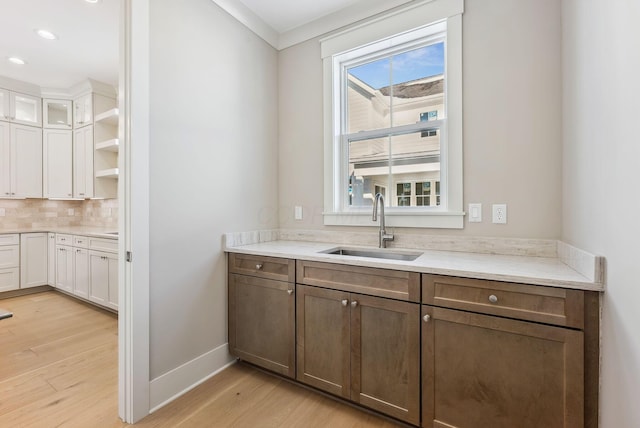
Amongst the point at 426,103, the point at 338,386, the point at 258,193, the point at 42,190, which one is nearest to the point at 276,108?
the point at 258,193

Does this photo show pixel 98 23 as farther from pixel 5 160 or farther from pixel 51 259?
pixel 51 259

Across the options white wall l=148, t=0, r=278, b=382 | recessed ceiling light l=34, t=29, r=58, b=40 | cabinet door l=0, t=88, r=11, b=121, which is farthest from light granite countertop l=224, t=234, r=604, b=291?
cabinet door l=0, t=88, r=11, b=121

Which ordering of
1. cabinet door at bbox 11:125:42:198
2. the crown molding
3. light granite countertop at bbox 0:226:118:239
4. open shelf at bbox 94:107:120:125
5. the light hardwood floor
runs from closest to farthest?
the light hardwood floor → the crown molding → light granite countertop at bbox 0:226:118:239 → open shelf at bbox 94:107:120:125 → cabinet door at bbox 11:125:42:198

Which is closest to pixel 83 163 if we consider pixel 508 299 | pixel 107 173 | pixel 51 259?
pixel 107 173

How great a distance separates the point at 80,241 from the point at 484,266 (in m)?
4.42

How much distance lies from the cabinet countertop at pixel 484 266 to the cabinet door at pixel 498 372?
0.19 meters

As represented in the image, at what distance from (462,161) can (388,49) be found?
1.10 meters

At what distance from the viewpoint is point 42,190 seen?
167 inches

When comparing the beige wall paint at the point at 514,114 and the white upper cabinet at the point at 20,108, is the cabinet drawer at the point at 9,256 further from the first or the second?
the beige wall paint at the point at 514,114

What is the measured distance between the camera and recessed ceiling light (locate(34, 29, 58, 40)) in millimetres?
2775

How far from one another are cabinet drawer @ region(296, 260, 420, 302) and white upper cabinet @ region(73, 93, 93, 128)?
416 cm

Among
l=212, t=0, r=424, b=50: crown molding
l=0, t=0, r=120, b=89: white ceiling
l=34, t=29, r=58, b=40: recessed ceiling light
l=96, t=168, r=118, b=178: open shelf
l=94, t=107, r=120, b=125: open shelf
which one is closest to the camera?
l=212, t=0, r=424, b=50: crown molding

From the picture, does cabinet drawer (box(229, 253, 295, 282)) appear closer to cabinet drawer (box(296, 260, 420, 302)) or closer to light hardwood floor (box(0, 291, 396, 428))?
cabinet drawer (box(296, 260, 420, 302))

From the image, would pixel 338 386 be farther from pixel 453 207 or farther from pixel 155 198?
pixel 155 198
